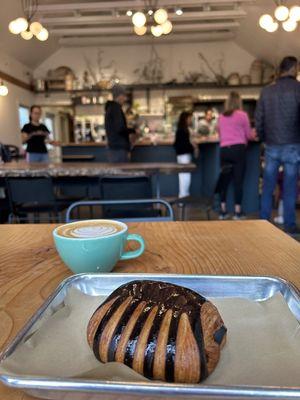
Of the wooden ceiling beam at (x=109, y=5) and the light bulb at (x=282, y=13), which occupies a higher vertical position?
the wooden ceiling beam at (x=109, y=5)

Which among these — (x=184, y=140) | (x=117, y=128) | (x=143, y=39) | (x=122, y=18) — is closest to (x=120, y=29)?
(x=122, y=18)

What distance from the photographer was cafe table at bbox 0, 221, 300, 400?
1.97 ft

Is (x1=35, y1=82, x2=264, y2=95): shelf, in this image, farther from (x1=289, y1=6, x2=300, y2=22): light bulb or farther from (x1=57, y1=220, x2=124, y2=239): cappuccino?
(x1=57, y1=220, x2=124, y2=239): cappuccino

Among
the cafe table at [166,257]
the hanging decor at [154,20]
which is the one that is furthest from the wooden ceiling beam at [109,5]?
the cafe table at [166,257]

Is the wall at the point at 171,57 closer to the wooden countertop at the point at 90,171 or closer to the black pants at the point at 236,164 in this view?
the black pants at the point at 236,164

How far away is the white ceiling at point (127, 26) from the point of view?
223 inches

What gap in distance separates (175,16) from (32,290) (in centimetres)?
644

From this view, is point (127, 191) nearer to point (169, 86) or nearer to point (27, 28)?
point (27, 28)

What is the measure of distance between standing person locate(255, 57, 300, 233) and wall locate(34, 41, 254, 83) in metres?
5.05

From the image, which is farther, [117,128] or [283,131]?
[117,128]

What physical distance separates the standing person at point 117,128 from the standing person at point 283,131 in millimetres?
1361

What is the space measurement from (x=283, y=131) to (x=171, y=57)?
17.9 ft

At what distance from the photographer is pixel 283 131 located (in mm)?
3287

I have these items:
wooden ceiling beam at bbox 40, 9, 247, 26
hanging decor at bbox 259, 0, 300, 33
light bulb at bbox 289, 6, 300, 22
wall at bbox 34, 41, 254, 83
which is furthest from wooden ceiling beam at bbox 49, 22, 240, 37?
light bulb at bbox 289, 6, 300, 22
